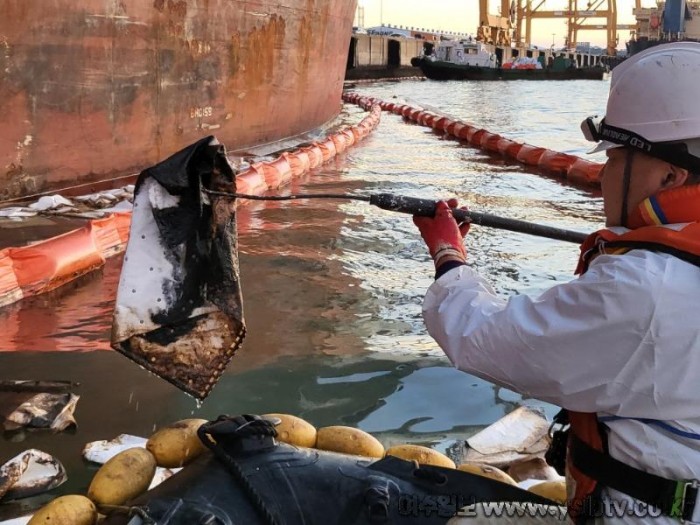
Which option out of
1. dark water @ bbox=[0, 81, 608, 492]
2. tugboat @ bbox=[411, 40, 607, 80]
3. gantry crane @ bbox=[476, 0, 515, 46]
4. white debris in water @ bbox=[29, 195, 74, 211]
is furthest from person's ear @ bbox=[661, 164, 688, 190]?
gantry crane @ bbox=[476, 0, 515, 46]

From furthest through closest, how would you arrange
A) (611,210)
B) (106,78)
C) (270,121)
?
(270,121) → (106,78) → (611,210)

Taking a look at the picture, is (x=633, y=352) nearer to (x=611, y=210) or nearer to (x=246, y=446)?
(x=611, y=210)

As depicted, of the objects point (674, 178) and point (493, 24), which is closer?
point (674, 178)

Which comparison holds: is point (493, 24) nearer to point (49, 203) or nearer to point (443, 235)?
point (49, 203)

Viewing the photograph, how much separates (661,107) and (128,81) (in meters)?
8.50

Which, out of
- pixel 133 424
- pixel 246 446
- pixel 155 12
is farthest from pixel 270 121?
pixel 246 446

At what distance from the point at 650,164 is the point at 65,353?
383 cm

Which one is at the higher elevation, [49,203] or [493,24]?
[493,24]

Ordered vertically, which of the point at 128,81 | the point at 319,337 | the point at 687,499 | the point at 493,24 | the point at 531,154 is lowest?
the point at 319,337

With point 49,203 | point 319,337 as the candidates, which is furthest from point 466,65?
point 319,337

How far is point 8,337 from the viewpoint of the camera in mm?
4918

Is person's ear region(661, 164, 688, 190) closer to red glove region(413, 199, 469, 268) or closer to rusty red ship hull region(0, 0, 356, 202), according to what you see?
red glove region(413, 199, 469, 268)

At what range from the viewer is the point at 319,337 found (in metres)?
5.17

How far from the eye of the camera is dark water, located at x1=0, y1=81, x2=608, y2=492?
412 cm
